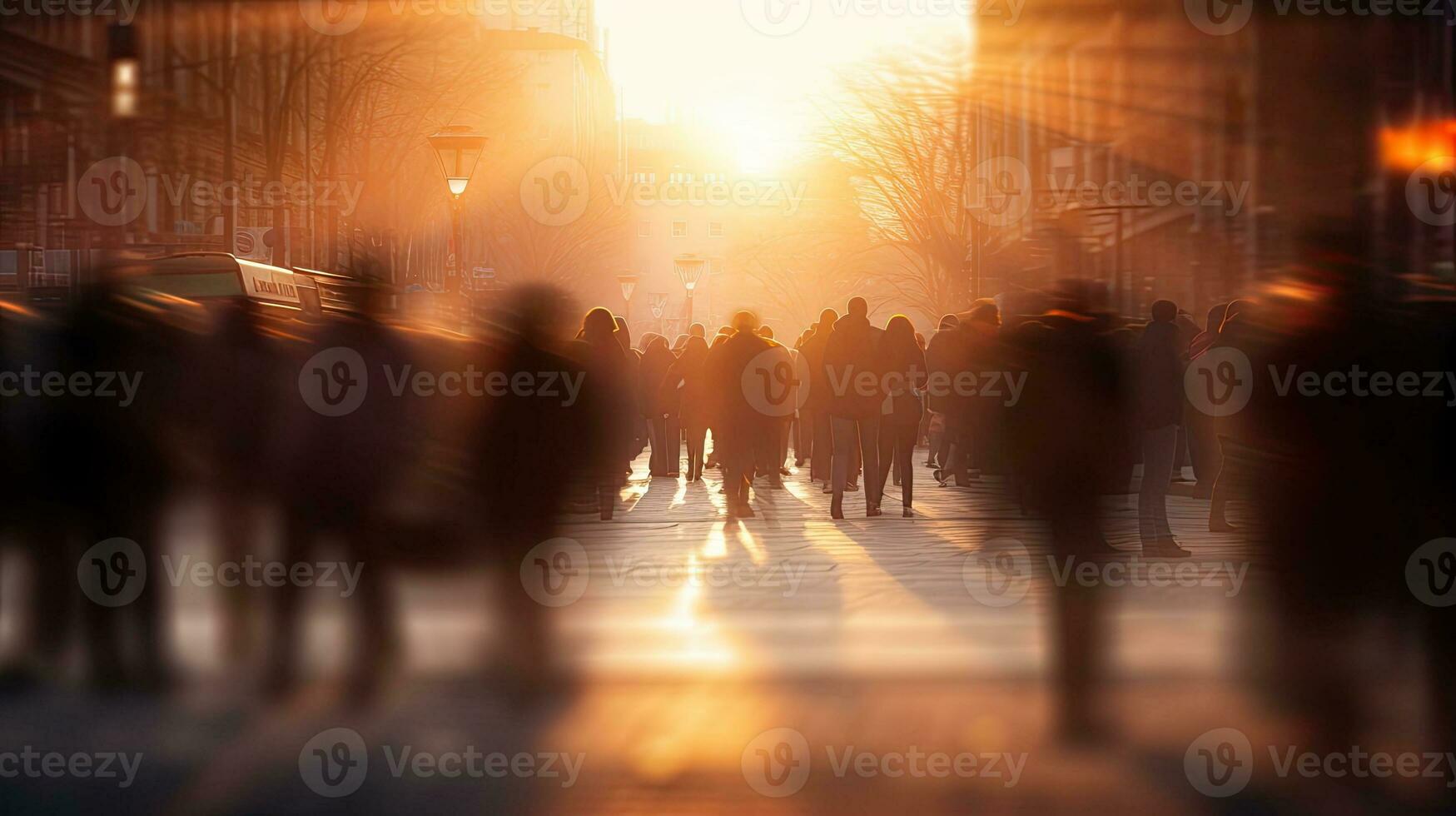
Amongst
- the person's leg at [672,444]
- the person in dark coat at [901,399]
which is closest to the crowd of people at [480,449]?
the person in dark coat at [901,399]

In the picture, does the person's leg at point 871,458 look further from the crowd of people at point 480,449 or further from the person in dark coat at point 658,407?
the crowd of people at point 480,449

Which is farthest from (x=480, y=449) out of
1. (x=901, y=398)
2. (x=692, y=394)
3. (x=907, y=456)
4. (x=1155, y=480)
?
(x=692, y=394)

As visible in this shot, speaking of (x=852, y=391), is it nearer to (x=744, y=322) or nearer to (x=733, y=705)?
(x=744, y=322)

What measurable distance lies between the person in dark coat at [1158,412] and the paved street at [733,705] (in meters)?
0.90

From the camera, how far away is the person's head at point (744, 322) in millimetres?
15883

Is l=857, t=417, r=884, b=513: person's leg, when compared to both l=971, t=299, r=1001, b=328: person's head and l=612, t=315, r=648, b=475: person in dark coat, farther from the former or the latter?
l=612, t=315, r=648, b=475: person in dark coat

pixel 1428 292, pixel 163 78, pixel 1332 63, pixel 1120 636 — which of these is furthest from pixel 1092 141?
pixel 1428 292

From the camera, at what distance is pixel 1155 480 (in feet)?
39.6

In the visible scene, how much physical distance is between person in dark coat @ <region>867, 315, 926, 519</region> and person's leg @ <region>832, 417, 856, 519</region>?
31cm

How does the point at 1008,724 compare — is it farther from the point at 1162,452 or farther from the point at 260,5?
the point at 260,5

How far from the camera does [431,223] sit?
49594mm

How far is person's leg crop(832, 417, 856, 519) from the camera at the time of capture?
15062 mm

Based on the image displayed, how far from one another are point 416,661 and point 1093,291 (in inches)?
133

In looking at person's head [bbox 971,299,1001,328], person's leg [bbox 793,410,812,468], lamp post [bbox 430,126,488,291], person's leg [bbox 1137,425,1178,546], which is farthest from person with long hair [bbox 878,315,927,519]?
person's leg [bbox 793,410,812,468]
